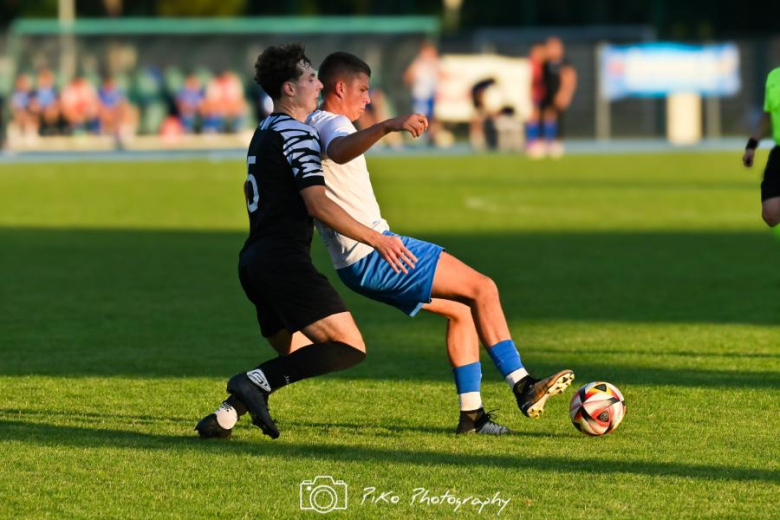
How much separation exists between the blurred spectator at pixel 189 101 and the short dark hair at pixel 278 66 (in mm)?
38646

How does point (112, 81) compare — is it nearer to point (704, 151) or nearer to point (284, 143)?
point (704, 151)

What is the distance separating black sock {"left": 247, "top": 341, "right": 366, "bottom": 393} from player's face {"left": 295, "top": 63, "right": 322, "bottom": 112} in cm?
108

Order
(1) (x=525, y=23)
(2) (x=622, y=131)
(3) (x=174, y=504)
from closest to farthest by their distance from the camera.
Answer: (3) (x=174, y=504)
(2) (x=622, y=131)
(1) (x=525, y=23)

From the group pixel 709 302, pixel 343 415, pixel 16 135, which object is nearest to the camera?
pixel 343 415

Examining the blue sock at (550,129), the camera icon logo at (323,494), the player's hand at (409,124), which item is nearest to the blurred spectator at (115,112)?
the blue sock at (550,129)

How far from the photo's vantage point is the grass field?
616cm

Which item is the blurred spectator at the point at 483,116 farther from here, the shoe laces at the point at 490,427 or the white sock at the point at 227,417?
the white sock at the point at 227,417

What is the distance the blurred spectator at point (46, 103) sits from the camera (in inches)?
1715

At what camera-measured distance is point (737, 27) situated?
170ft

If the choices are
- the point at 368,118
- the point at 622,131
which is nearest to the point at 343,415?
the point at 368,118

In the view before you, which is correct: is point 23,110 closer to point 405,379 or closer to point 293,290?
point 405,379

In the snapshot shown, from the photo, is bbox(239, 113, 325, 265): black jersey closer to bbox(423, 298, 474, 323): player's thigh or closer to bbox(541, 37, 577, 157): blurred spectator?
bbox(423, 298, 474, 323): player's thigh

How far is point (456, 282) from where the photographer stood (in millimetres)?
7125

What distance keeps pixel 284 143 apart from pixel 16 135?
38715 mm
